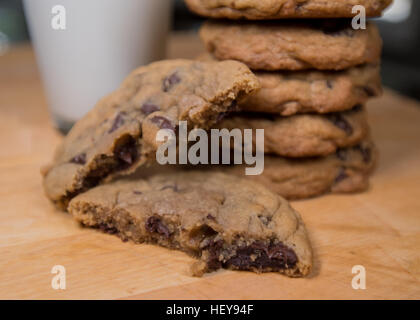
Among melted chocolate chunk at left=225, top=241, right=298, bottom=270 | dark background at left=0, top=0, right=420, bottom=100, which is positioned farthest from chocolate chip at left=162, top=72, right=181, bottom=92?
dark background at left=0, top=0, right=420, bottom=100

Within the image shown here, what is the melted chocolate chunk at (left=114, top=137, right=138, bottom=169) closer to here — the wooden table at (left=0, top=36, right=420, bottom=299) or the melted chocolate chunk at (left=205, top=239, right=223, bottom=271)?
the wooden table at (left=0, top=36, right=420, bottom=299)

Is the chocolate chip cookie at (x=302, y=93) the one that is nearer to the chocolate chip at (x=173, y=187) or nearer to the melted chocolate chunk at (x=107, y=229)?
the chocolate chip at (x=173, y=187)

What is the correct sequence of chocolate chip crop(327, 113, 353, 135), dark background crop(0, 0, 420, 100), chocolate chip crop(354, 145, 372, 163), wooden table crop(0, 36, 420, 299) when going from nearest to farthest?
wooden table crop(0, 36, 420, 299)
chocolate chip crop(327, 113, 353, 135)
chocolate chip crop(354, 145, 372, 163)
dark background crop(0, 0, 420, 100)

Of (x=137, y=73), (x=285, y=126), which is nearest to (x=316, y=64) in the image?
(x=285, y=126)

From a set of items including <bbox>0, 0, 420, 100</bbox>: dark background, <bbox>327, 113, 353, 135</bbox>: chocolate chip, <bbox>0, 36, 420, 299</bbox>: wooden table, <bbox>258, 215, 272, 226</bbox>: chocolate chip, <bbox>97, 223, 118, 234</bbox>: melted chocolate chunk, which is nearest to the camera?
<bbox>0, 36, 420, 299</bbox>: wooden table

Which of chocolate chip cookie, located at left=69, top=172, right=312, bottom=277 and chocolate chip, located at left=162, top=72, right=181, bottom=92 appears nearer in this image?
chocolate chip cookie, located at left=69, top=172, right=312, bottom=277

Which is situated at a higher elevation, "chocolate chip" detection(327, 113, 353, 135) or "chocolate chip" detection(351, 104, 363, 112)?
"chocolate chip" detection(351, 104, 363, 112)

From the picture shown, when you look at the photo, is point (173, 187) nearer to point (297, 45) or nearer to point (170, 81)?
point (170, 81)
